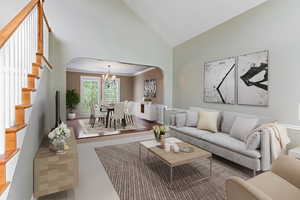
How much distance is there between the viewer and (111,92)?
28.1ft

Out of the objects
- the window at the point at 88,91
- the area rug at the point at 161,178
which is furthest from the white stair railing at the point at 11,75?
the window at the point at 88,91

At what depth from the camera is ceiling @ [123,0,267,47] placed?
3.26 metres

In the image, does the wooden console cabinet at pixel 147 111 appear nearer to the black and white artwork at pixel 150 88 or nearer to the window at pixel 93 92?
the black and white artwork at pixel 150 88

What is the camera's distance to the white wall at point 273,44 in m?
2.54

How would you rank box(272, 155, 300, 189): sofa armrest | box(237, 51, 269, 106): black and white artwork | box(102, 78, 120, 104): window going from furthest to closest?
1. box(102, 78, 120, 104): window
2. box(237, 51, 269, 106): black and white artwork
3. box(272, 155, 300, 189): sofa armrest

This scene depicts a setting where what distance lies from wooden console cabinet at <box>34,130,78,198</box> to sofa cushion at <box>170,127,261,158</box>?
240 cm

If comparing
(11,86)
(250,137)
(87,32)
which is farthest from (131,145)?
(87,32)

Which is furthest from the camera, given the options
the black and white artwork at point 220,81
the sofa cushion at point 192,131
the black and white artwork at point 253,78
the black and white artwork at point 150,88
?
the black and white artwork at point 150,88

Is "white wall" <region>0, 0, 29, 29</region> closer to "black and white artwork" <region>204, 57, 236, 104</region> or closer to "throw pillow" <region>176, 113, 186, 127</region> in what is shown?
"throw pillow" <region>176, 113, 186, 127</region>

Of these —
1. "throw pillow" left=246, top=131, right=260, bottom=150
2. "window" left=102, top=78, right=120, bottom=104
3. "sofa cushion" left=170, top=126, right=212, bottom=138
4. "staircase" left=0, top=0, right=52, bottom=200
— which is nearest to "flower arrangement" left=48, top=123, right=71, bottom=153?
"staircase" left=0, top=0, right=52, bottom=200

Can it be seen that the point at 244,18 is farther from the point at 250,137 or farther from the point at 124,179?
the point at 124,179

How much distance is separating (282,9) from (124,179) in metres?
4.11

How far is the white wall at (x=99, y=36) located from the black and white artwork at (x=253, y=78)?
8.69 feet

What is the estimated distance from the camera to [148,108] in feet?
22.0
